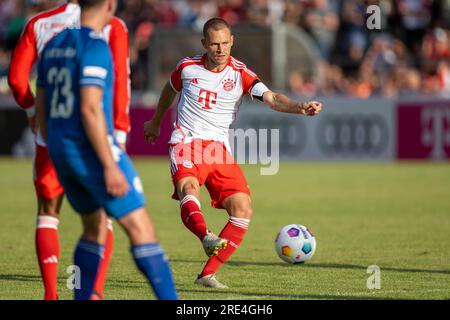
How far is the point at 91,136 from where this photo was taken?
5.80 m

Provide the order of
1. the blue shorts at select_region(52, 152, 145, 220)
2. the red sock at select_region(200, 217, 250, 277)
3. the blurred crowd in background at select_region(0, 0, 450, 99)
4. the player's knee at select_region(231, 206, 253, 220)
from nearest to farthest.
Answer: the blue shorts at select_region(52, 152, 145, 220) → the red sock at select_region(200, 217, 250, 277) → the player's knee at select_region(231, 206, 253, 220) → the blurred crowd in background at select_region(0, 0, 450, 99)

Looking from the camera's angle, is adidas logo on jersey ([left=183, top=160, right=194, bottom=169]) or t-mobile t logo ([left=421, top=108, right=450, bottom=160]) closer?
adidas logo on jersey ([left=183, top=160, right=194, bottom=169])

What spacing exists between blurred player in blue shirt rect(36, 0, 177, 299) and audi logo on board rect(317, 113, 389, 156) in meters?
16.4

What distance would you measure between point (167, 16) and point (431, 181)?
1226 cm

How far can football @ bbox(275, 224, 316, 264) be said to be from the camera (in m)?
8.89

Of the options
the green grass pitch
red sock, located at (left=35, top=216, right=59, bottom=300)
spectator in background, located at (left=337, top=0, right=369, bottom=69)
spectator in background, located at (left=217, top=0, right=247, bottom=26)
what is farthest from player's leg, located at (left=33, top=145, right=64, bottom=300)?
spectator in background, located at (left=217, top=0, right=247, bottom=26)

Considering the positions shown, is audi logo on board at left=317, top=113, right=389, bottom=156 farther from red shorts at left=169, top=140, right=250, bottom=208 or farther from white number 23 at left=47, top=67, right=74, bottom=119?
white number 23 at left=47, top=67, right=74, bottom=119

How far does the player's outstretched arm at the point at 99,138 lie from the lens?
5.78 meters

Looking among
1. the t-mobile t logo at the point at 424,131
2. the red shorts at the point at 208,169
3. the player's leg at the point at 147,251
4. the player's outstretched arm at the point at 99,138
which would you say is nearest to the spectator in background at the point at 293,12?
the t-mobile t logo at the point at 424,131

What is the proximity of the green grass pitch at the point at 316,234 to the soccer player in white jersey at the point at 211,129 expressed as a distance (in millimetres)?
621

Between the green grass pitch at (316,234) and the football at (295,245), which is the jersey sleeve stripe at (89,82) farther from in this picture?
the football at (295,245)

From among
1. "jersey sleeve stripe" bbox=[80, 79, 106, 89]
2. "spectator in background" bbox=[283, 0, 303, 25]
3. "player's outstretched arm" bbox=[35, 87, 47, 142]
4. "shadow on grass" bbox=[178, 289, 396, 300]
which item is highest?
"spectator in background" bbox=[283, 0, 303, 25]

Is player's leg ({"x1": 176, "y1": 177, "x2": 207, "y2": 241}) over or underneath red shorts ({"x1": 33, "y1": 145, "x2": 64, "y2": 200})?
underneath

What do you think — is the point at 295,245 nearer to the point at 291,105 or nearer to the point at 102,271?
the point at 291,105
